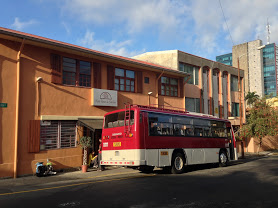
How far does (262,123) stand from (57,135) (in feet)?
70.7

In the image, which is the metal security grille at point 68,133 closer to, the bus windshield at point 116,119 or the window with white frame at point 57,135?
the window with white frame at point 57,135

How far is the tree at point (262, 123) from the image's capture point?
27869mm

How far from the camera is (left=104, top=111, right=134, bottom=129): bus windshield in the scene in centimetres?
1246

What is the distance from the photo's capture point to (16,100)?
13945 millimetres

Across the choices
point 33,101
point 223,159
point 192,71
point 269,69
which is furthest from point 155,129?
point 269,69

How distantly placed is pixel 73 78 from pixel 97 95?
73.1 inches

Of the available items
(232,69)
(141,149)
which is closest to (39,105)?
(141,149)

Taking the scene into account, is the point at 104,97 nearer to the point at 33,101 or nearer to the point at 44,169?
the point at 33,101

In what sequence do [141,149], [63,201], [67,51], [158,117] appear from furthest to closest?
1. [67,51]
2. [158,117]
3. [141,149]
4. [63,201]

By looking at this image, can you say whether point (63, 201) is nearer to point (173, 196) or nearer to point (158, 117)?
point (173, 196)

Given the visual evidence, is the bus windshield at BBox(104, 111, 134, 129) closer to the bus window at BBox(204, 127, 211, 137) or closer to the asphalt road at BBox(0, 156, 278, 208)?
the asphalt road at BBox(0, 156, 278, 208)

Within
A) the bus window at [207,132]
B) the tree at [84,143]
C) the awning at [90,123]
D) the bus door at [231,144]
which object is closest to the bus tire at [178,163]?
the bus window at [207,132]

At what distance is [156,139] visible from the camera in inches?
487

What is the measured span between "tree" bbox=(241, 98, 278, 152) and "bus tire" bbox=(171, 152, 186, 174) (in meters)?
15.0
